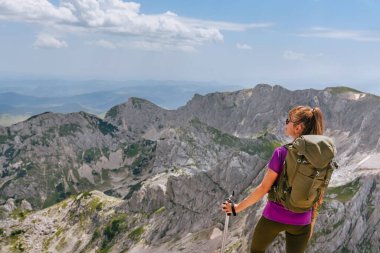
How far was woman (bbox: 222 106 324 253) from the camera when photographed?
13.9 m

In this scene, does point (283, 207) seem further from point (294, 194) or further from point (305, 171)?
point (305, 171)

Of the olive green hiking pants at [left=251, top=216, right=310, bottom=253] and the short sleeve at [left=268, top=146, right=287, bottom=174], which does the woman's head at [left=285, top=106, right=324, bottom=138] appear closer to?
the short sleeve at [left=268, top=146, right=287, bottom=174]

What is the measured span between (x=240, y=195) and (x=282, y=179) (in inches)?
6405

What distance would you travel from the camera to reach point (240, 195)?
174 meters

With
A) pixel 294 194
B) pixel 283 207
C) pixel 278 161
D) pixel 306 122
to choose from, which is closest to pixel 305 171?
pixel 294 194

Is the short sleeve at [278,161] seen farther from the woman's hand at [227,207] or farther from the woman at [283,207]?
the woman's hand at [227,207]

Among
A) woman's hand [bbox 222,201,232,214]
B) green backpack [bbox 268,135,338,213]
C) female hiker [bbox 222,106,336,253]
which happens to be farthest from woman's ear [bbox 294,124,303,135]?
woman's hand [bbox 222,201,232,214]

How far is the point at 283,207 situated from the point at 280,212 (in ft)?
0.66

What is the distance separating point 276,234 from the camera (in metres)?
14.8

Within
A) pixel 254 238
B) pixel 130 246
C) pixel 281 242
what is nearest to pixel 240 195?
pixel 130 246

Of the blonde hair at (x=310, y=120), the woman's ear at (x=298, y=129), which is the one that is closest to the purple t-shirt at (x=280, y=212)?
the woman's ear at (x=298, y=129)

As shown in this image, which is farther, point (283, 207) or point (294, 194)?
point (283, 207)

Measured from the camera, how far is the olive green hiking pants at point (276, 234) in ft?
47.6

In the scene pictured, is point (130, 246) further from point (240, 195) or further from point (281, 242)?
point (281, 242)
